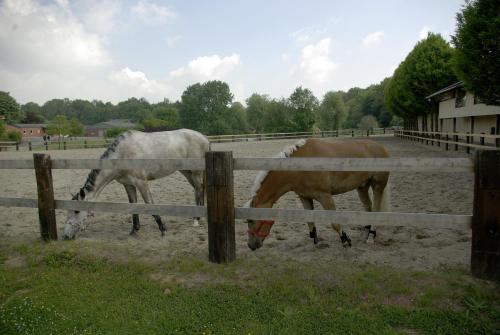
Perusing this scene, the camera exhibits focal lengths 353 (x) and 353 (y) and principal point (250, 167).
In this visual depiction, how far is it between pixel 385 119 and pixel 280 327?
84.5 metres

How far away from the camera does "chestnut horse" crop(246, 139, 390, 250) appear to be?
4.30 metres

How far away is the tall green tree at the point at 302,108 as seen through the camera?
64000 mm

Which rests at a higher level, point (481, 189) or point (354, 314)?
point (481, 189)

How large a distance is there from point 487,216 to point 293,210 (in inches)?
69.1

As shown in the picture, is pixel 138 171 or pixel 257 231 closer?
pixel 257 231

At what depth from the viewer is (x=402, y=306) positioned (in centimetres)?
296

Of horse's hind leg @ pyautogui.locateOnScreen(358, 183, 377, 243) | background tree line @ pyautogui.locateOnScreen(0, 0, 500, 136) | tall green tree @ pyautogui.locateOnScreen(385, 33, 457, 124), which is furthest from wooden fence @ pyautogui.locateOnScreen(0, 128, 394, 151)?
horse's hind leg @ pyautogui.locateOnScreen(358, 183, 377, 243)

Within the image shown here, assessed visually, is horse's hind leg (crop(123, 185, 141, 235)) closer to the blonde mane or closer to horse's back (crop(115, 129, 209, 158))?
horse's back (crop(115, 129, 209, 158))

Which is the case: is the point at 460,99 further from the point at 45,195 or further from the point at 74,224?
the point at 45,195

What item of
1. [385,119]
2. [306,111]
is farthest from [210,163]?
[385,119]

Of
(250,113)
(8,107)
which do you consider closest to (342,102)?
(250,113)

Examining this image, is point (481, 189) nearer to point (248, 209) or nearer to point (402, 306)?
point (402, 306)

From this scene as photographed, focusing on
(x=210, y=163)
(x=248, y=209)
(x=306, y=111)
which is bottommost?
(x=248, y=209)

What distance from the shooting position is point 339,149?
504cm
